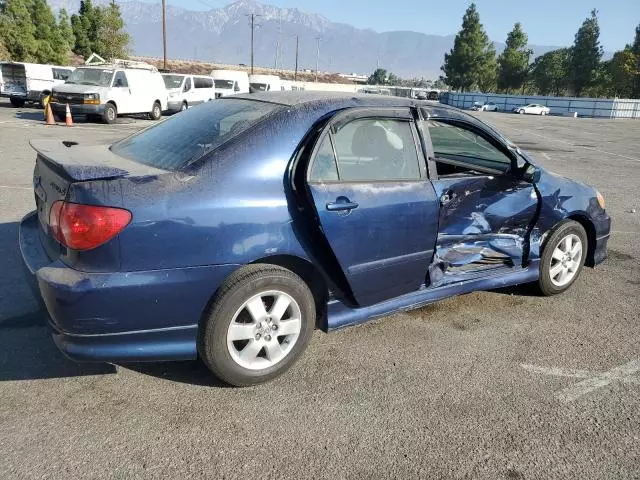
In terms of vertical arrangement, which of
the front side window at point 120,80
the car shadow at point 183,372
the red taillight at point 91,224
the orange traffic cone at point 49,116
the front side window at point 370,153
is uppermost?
the front side window at point 120,80

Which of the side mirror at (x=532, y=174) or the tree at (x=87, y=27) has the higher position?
the tree at (x=87, y=27)

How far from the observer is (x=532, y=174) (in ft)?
12.9

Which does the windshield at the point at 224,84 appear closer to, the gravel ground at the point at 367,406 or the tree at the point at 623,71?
the gravel ground at the point at 367,406

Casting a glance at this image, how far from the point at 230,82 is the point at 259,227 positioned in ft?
85.8

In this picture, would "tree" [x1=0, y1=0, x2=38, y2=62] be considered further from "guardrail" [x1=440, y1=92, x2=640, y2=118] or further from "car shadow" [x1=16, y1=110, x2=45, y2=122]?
"guardrail" [x1=440, y1=92, x2=640, y2=118]

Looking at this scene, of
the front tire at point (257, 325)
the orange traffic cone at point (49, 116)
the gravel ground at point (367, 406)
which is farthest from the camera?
the orange traffic cone at point (49, 116)

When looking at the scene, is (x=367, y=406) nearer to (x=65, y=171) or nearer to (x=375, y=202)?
(x=375, y=202)

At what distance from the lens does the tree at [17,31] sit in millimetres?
35375

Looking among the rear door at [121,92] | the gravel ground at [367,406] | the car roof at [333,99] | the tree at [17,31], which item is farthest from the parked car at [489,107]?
the car roof at [333,99]

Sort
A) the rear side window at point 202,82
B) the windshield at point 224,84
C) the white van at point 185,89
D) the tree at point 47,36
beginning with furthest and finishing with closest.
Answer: the tree at point 47,36 → the windshield at point 224,84 → the rear side window at point 202,82 → the white van at point 185,89

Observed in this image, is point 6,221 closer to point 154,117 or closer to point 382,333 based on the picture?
point 382,333

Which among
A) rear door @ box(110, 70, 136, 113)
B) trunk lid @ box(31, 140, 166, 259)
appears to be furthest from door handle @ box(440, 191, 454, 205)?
rear door @ box(110, 70, 136, 113)

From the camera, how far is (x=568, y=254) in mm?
4445

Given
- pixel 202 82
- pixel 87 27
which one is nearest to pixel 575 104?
pixel 202 82
